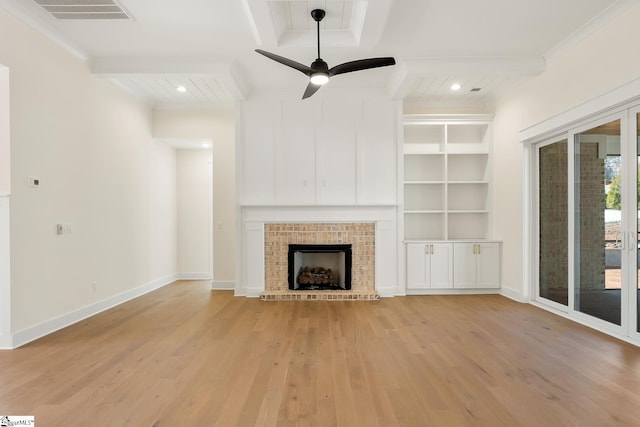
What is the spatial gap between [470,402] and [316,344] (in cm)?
139

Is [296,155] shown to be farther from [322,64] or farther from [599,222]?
[599,222]

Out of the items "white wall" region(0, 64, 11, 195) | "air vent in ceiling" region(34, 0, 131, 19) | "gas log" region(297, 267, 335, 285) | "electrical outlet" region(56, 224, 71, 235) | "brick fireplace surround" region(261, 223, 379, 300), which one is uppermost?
"air vent in ceiling" region(34, 0, 131, 19)

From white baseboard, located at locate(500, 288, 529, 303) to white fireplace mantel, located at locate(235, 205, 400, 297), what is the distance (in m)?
1.55

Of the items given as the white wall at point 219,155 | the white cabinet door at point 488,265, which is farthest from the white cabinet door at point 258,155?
the white cabinet door at point 488,265

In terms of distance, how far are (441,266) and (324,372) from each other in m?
3.27

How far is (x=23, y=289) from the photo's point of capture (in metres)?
3.28

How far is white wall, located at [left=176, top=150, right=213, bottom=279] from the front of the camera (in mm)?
6742

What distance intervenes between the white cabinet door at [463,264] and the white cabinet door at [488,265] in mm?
91

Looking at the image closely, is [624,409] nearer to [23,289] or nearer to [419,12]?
[419,12]

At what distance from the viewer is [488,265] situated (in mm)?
5371

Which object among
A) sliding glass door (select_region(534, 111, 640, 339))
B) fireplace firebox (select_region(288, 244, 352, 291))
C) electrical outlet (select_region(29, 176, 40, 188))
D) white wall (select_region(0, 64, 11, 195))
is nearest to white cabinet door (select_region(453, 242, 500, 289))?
sliding glass door (select_region(534, 111, 640, 339))

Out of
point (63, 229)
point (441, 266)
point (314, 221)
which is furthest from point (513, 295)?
point (63, 229)

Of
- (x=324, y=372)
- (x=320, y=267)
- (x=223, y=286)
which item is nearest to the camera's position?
(x=324, y=372)

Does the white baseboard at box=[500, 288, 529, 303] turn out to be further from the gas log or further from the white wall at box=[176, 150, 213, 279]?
the white wall at box=[176, 150, 213, 279]
